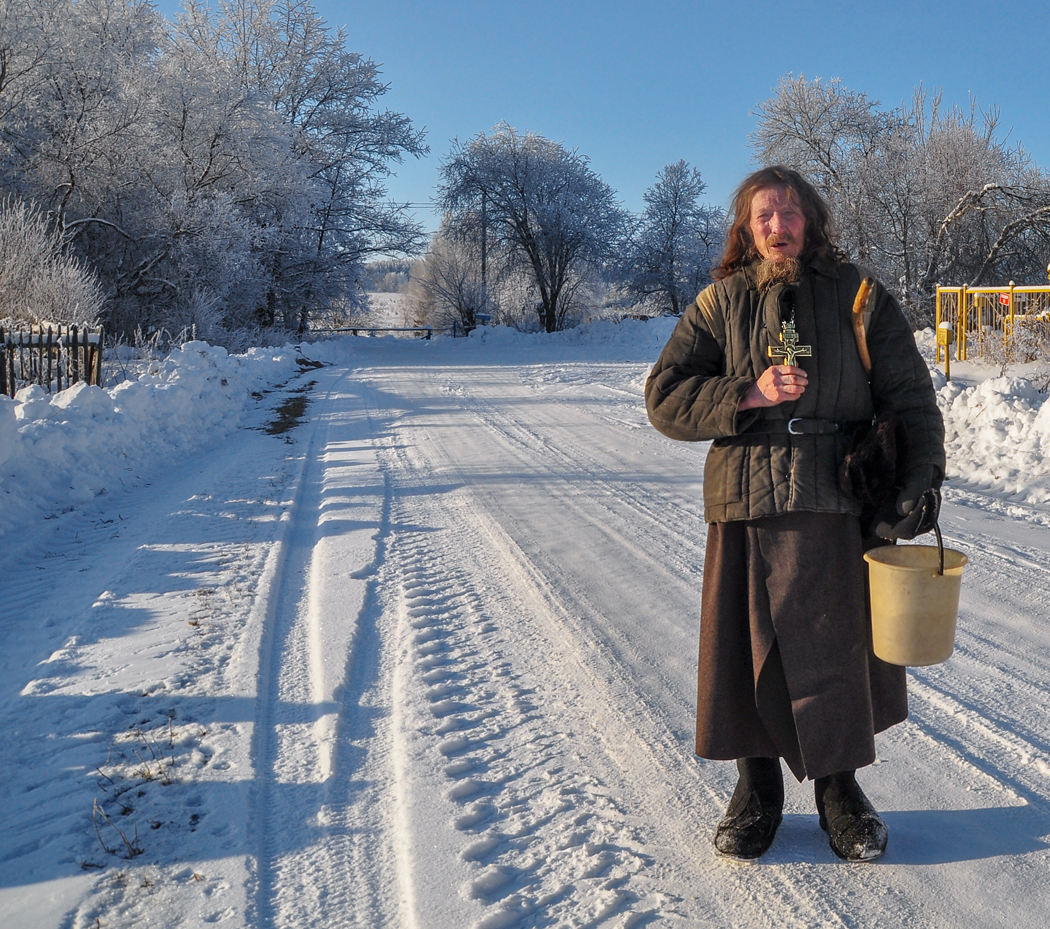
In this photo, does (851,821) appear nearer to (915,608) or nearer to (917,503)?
(915,608)

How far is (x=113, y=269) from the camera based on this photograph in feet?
76.4

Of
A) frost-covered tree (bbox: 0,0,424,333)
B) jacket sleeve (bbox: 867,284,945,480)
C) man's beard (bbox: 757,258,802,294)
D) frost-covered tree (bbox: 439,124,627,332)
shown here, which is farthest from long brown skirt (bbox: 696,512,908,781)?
frost-covered tree (bbox: 439,124,627,332)

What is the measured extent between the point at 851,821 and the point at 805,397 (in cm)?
128

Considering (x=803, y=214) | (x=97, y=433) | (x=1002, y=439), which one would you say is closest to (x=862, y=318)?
(x=803, y=214)

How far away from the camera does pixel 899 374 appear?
2.47 metres

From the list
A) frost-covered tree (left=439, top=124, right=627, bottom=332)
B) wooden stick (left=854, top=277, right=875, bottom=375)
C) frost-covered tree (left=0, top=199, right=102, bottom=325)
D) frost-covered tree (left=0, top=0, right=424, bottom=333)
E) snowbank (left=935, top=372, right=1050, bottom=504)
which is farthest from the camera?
frost-covered tree (left=439, top=124, right=627, bottom=332)

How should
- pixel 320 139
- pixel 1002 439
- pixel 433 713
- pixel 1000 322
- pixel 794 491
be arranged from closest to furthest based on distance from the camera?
1. pixel 794 491
2. pixel 433 713
3. pixel 1002 439
4. pixel 1000 322
5. pixel 320 139

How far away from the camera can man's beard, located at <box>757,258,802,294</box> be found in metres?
2.46

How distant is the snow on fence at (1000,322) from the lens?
11523mm

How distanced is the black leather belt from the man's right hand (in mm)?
111

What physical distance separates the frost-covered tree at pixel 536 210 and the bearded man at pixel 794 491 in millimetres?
38402

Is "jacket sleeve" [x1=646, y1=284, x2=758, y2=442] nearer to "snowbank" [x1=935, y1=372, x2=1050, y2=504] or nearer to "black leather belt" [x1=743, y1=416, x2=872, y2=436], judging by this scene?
"black leather belt" [x1=743, y1=416, x2=872, y2=436]

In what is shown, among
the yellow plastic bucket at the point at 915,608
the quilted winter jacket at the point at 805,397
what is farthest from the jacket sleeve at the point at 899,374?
the yellow plastic bucket at the point at 915,608

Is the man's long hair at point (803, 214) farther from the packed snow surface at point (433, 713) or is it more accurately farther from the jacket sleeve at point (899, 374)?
the packed snow surface at point (433, 713)
